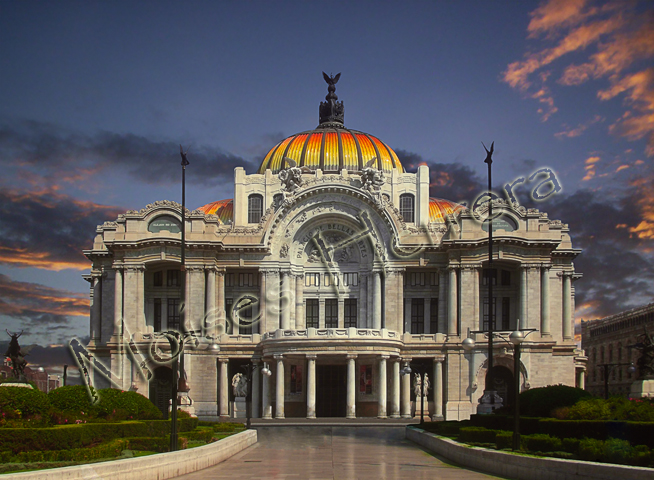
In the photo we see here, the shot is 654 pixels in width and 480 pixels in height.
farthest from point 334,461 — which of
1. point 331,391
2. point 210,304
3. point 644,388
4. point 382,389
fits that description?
point 210,304

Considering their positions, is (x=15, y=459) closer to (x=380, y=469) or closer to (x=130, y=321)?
(x=380, y=469)

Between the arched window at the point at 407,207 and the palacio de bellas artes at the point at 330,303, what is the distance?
8.17ft

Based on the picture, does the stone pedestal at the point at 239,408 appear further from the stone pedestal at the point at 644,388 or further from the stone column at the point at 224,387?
the stone pedestal at the point at 644,388

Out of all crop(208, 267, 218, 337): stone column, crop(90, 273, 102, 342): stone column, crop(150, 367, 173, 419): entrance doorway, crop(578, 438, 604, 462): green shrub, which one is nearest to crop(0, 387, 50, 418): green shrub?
crop(578, 438, 604, 462): green shrub

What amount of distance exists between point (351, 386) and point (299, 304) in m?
12.4

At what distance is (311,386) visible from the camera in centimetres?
7219

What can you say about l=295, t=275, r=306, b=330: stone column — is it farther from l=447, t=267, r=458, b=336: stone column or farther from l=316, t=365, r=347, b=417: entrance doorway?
l=447, t=267, r=458, b=336: stone column

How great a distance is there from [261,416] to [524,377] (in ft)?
71.7

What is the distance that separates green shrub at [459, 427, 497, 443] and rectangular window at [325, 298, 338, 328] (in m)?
42.8

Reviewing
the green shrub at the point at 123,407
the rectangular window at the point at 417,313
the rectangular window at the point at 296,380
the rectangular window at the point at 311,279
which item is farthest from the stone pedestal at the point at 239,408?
the green shrub at the point at 123,407

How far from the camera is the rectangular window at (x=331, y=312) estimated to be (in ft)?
272

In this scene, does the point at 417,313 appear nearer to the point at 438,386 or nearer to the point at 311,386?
the point at 438,386

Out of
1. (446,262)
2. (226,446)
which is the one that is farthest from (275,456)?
(446,262)

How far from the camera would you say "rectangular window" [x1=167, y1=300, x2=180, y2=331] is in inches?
3191
